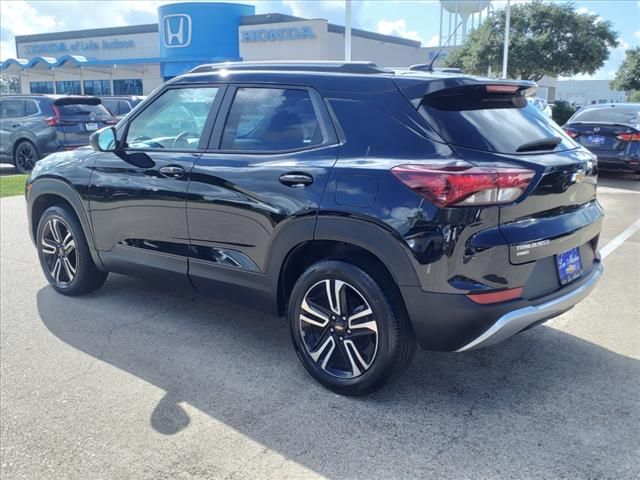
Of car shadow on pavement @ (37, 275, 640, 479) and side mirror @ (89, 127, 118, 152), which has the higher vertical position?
side mirror @ (89, 127, 118, 152)

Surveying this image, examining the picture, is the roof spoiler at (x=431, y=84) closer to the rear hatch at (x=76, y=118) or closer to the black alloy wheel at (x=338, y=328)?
the black alloy wheel at (x=338, y=328)

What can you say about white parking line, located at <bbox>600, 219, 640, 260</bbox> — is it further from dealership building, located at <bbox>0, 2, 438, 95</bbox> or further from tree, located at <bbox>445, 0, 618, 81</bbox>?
dealership building, located at <bbox>0, 2, 438, 95</bbox>

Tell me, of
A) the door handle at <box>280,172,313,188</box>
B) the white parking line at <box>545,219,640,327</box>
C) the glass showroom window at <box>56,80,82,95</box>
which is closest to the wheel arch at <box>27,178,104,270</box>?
the door handle at <box>280,172,313,188</box>

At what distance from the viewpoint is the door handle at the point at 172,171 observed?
159 inches

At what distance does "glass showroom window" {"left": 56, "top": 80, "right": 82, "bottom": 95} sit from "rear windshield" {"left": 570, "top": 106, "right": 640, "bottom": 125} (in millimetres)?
41214

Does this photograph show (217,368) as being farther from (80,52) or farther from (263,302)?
(80,52)

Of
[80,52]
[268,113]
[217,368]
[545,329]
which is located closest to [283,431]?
[217,368]

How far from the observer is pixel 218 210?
3.85 m

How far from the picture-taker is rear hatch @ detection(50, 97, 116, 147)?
1330cm

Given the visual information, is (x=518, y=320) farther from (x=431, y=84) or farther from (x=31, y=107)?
(x=31, y=107)

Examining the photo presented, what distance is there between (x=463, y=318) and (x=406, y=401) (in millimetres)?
702

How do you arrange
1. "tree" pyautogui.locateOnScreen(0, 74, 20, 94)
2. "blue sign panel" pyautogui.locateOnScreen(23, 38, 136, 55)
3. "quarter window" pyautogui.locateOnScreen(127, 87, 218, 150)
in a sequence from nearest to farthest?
"quarter window" pyautogui.locateOnScreen(127, 87, 218, 150) → "blue sign panel" pyautogui.locateOnScreen(23, 38, 136, 55) → "tree" pyautogui.locateOnScreen(0, 74, 20, 94)

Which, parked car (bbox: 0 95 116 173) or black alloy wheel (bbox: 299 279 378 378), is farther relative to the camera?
parked car (bbox: 0 95 116 173)

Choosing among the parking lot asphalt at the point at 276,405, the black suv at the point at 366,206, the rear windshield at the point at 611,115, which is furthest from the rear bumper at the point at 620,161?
the black suv at the point at 366,206
